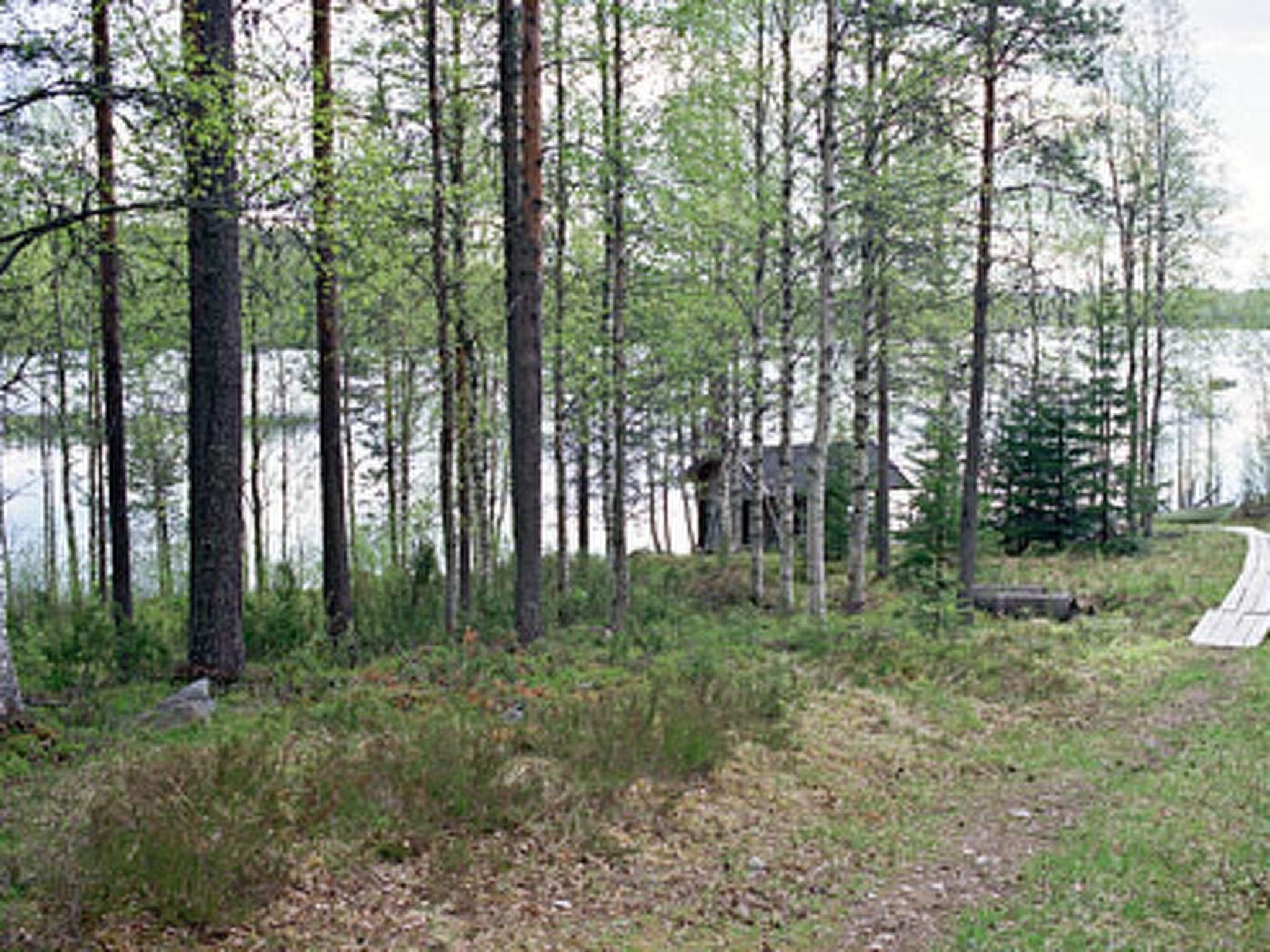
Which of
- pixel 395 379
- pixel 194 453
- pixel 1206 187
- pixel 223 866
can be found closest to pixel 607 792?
pixel 223 866

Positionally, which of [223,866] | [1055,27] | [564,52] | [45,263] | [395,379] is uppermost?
[1055,27]

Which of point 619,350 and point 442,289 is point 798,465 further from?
point 442,289

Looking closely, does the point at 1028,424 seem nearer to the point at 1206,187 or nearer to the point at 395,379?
the point at 1206,187

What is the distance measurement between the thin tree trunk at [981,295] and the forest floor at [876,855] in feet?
17.4

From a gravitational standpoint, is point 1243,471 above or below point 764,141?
below

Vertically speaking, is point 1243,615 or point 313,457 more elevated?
point 313,457

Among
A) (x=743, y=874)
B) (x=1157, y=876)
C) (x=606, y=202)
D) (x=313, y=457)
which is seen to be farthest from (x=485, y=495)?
(x=1157, y=876)

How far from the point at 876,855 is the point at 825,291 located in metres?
9.90

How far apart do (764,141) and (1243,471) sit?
4039 centimetres

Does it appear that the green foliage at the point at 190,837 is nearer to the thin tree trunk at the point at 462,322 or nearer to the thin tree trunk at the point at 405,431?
the thin tree trunk at the point at 462,322

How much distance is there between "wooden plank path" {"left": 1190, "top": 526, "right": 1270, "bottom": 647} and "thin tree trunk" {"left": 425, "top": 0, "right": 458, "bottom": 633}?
10.7 m

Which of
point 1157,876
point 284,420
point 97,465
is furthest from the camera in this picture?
point 284,420

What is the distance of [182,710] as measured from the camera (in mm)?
7652

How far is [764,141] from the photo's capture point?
18844 mm
